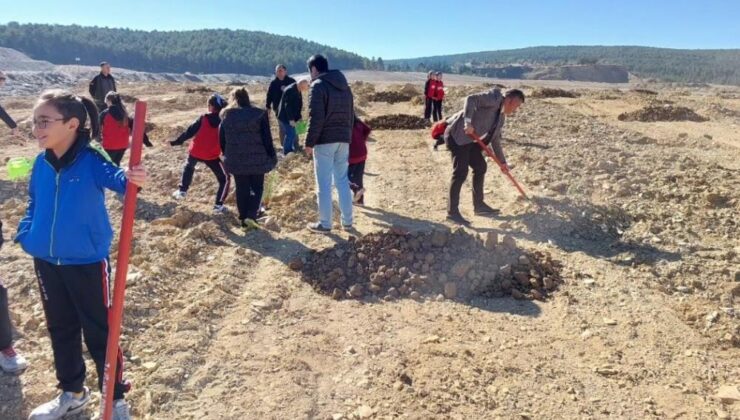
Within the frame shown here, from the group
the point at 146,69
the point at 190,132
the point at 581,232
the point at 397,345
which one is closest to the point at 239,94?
the point at 190,132

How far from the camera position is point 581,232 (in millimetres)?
6367

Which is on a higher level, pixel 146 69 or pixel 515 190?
pixel 146 69

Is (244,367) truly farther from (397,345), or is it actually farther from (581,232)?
(581,232)

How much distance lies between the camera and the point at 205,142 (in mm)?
6816

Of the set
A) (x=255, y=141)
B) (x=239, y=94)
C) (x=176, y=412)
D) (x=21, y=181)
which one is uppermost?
(x=239, y=94)

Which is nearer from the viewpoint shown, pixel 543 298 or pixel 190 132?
pixel 543 298

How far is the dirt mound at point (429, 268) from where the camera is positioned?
4945mm

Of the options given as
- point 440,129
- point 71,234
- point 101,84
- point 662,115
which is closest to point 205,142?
point 440,129

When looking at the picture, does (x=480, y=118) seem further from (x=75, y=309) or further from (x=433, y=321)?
(x=75, y=309)

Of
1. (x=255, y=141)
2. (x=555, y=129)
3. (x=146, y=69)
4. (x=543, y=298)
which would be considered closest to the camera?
(x=543, y=298)

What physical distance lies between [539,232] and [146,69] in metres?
94.1

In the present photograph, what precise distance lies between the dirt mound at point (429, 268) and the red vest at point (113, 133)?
3.67 meters

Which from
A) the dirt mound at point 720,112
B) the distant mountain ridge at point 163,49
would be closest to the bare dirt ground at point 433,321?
the dirt mound at point 720,112

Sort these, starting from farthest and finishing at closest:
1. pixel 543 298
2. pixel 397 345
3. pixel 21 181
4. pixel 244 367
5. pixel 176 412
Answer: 1. pixel 21 181
2. pixel 543 298
3. pixel 397 345
4. pixel 244 367
5. pixel 176 412
